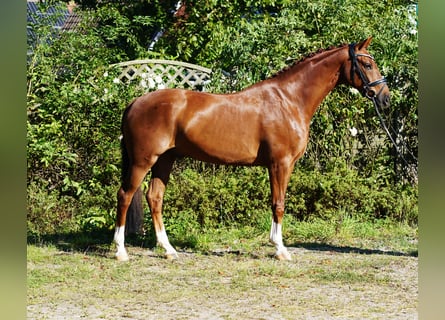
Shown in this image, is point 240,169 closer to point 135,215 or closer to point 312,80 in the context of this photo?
point 135,215

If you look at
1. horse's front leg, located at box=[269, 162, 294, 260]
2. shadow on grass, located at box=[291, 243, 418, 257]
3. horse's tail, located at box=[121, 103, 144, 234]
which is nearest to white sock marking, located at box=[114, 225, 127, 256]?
horse's tail, located at box=[121, 103, 144, 234]

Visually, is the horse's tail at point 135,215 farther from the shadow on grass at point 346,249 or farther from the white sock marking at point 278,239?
the shadow on grass at point 346,249

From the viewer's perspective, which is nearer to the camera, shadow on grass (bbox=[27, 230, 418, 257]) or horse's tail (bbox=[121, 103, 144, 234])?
shadow on grass (bbox=[27, 230, 418, 257])

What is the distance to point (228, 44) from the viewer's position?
27.7ft

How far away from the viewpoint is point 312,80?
6285 millimetres

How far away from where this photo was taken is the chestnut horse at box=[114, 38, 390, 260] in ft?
19.9

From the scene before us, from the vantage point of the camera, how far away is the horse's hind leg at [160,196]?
20.7 ft

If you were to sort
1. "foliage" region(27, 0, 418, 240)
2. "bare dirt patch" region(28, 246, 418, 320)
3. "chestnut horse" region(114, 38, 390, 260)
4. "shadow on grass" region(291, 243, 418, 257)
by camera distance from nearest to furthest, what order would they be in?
"bare dirt patch" region(28, 246, 418, 320) → "chestnut horse" region(114, 38, 390, 260) → "shadow on grass" region(291, 243, 418, 257) → "foliage" region(27, 0, 418, 240)

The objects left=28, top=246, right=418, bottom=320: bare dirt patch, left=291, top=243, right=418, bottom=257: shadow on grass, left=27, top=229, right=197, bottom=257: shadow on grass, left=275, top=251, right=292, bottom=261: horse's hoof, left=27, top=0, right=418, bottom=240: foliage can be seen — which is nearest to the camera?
left=28, top=246, right=418, bottom=320: bare dirt patch

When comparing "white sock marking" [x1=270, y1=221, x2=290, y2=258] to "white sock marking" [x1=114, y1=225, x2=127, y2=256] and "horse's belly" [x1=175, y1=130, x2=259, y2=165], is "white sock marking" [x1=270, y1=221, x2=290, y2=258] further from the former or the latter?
"white sock marking" [x1=114, y1=225, x2=127, y2=256]

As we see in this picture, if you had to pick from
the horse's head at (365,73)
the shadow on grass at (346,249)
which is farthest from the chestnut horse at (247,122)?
the shadow on grass at (346,249)

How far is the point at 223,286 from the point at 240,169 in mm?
3058

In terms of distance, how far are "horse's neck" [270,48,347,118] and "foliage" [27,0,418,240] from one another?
1.78 m

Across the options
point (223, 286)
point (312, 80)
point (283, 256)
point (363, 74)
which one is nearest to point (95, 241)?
point (283, 256)
